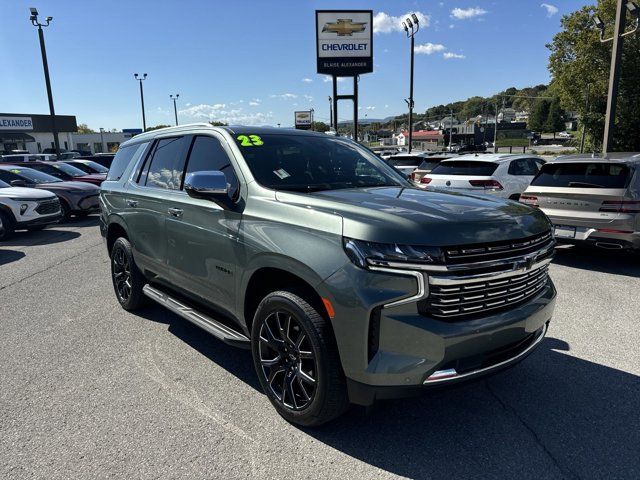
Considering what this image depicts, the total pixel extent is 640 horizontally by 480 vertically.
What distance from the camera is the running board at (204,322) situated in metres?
3.34

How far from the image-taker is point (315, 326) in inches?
104

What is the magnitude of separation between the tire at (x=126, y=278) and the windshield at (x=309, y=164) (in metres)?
2.20

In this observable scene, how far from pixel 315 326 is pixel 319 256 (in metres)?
0.41

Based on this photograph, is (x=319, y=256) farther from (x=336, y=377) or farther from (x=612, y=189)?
(x=612, y=189)

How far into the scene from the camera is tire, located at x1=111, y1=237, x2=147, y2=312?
197 inches

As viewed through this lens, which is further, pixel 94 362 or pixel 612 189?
pixel 612 189

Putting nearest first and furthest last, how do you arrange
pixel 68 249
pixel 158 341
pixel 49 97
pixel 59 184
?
pixel 158 341
pixel 68 249
pixel 59 184
pixel 49 97

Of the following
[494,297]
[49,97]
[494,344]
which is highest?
[49,97]

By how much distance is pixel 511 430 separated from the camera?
9.65 ft

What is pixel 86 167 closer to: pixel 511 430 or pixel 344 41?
pixel 344 41

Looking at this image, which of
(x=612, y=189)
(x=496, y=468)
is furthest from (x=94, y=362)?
(x=612, y=189)

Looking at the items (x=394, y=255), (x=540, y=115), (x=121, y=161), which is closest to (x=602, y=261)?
(x=394, y=255)

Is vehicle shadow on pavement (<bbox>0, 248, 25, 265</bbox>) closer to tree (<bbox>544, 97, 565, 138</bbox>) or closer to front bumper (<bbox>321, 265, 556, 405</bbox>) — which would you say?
front bumper (<bbox>321, 265, 556, 405</bbox>)

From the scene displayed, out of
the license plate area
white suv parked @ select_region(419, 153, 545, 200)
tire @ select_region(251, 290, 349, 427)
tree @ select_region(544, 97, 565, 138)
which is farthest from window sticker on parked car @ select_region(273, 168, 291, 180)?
tree @ select_region(544, 97, 565, 138)
